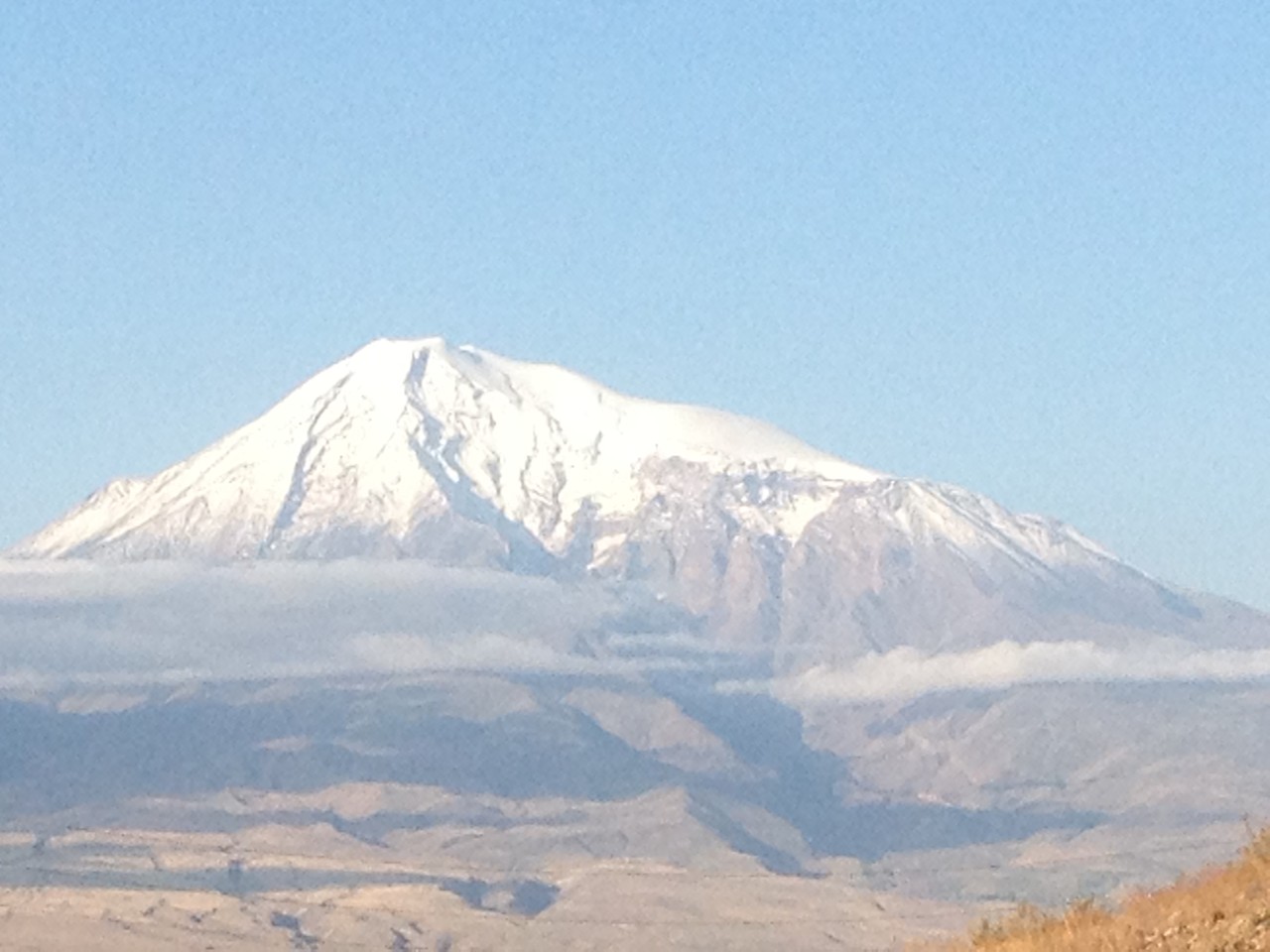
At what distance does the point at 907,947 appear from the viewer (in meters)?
23.2

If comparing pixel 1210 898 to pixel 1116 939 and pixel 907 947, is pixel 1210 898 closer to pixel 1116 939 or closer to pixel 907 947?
pixel 1116 939

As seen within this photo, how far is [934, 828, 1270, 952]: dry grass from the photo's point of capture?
19203mm

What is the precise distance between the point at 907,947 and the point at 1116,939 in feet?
11.2

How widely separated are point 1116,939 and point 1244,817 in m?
4.79

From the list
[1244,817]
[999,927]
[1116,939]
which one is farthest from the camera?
[1244,817]

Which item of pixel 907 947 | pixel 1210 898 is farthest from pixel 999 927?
pixel 1210 898

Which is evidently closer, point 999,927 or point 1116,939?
point 1116,939

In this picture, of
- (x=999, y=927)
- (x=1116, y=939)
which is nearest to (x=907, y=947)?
(x=999, y=927)

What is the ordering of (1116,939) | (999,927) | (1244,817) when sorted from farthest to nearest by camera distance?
1. (1244,817)
2. (999,927)
3. (1116,939)

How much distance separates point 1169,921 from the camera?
66.7 feet

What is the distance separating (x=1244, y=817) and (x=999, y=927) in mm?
3250

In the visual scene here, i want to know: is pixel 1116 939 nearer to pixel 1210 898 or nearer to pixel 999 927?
pixel 1210 898

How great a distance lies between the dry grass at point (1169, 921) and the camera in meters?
19.2

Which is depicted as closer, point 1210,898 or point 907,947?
point 1210,898
